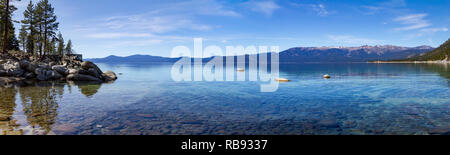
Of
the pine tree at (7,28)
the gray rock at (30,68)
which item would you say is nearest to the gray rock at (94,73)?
the gray rock at (30,68)

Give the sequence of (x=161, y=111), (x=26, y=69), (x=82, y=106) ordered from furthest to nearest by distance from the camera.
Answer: (x=26, y=69)
(x=82, y=106)
(x=161, y=111)

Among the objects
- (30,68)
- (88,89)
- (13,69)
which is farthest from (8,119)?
(30,68)

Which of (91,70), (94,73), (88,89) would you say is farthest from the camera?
(91,70)

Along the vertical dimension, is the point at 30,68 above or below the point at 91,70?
above

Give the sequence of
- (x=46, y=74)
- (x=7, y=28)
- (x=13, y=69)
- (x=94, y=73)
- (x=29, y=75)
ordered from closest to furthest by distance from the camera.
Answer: (x=13, y=69)
(x=29, y=75)
(x=46, y=74)
(x=94, y=73)
(x=7, y=28)

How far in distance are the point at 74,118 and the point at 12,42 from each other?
108051mm

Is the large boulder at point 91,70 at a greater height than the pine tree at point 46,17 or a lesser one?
lesser

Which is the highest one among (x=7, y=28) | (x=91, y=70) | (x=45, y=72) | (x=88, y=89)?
(x=7, y=28)

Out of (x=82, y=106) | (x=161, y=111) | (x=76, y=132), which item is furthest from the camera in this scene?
(x=82, y=106)

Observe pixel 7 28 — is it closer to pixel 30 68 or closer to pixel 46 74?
pixel 30 68

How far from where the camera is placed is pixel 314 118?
16375 millimetres

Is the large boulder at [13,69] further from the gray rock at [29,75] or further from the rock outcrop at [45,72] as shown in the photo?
the gray rock at [29,75]
